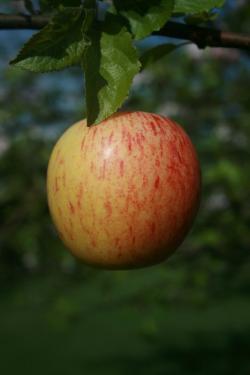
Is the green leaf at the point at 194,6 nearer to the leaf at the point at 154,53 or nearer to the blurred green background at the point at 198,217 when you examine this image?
the leaf at the point at 154,53

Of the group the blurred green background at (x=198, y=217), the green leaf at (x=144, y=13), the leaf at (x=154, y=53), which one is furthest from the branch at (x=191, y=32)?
the blurred green background at (x=198, y=217)

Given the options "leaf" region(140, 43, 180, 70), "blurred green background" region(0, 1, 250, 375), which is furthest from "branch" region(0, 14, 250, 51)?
"blurred green background" region(0, 1, 250, 375)

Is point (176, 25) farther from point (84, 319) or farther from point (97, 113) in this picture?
point (84, 319)

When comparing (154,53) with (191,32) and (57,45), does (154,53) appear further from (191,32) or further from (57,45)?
(57,45)

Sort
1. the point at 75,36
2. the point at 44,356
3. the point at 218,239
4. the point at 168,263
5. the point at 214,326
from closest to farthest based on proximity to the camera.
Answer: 1. the point at 75,36
2. the point at 218,239
3. the point at 168,263
4. the point at 44,356
5. the point at 214,326

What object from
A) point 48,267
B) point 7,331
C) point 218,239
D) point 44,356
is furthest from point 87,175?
point 7,331
